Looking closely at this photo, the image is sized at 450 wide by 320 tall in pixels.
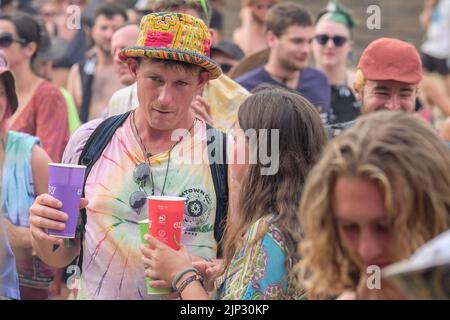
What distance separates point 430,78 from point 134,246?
8.87m

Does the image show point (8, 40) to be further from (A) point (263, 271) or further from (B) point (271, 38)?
(A) point (263, 271)

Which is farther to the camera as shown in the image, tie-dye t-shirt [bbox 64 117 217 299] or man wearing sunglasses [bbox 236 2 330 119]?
man wearing sunglasses [bbox 236 2 330 119]

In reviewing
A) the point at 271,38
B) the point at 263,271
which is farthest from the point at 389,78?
the point at 271,38

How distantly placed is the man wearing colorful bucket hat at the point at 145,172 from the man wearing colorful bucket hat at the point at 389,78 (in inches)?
51.0

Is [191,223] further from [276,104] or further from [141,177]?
[276,104]

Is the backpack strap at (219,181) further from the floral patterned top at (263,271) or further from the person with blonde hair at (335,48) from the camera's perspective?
the person with blonde hair at (335,48)

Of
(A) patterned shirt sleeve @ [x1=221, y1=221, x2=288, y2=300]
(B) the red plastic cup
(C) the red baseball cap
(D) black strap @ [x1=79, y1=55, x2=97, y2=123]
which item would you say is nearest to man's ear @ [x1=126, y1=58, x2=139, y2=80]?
(B) the red plastic cup

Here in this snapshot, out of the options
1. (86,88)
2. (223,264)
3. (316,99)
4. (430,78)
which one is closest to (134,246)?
(223,264)

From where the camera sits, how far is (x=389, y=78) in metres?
5.91

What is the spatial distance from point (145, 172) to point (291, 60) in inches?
151

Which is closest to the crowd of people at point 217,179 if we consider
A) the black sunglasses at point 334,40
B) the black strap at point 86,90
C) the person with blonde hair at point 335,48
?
the black strap at point 86,90

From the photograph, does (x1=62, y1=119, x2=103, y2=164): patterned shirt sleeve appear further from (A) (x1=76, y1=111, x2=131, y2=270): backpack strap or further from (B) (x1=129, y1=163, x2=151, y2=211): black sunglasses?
(B) (x1=129, y1=163, x2=151, y2=211): black sunglasses

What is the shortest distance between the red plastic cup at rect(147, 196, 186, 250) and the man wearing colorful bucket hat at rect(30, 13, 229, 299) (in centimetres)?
50

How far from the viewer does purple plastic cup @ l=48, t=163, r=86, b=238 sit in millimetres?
4391
